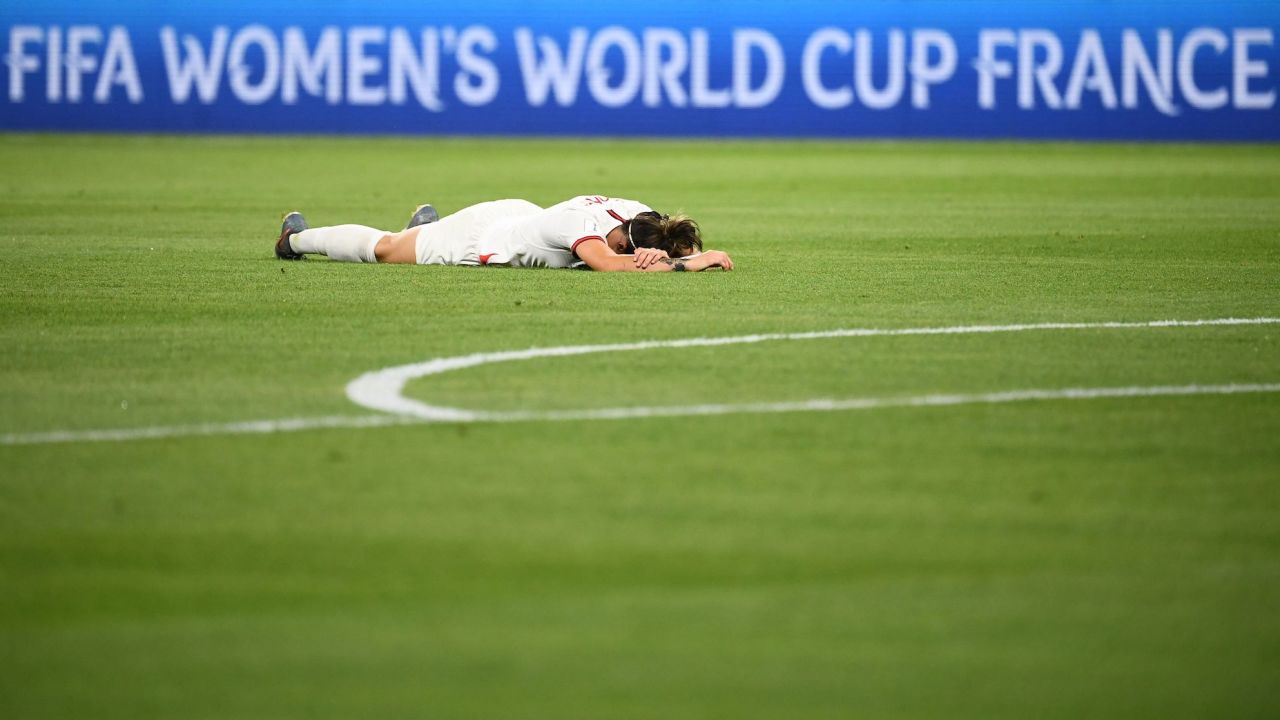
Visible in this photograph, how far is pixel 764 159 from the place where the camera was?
22.5m

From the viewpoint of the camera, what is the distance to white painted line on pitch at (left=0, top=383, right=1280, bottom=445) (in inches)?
201

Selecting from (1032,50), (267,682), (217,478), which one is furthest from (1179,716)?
(1032,50)

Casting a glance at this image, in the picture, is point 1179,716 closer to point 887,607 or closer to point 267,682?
point 887,607

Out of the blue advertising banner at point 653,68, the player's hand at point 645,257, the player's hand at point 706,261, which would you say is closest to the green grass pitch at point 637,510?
the player's hand at point 645,257

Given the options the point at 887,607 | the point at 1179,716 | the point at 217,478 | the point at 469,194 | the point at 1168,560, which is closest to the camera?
the point at 1179,716

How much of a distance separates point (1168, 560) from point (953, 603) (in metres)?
0.55

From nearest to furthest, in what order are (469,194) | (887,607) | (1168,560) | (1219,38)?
(887,607) < (1168,560) < (469,194) < (1219,38)

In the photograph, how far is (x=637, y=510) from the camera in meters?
4.29

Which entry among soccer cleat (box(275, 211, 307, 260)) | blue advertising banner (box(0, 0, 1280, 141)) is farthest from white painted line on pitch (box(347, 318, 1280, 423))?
blue advertising banner (box(0, 0, 1280, 141))

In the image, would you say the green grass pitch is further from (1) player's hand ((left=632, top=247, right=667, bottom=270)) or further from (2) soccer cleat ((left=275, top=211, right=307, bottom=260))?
(2) soccer cleat ((left=275, top=211, right=307, bottom=260))

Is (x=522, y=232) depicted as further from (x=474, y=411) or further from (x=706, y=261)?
(x=474, y=411)

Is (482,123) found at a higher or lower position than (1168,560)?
higher

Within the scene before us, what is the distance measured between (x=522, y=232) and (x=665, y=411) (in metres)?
4.21

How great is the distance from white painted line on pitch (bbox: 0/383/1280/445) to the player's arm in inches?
139
